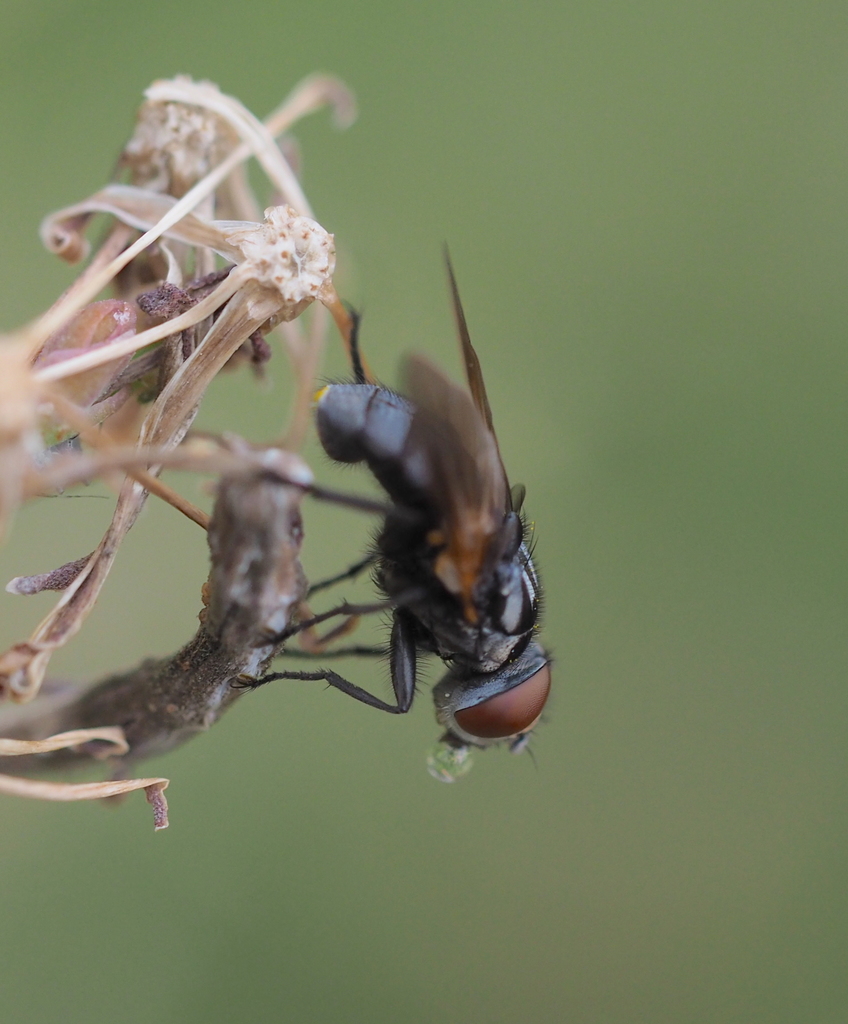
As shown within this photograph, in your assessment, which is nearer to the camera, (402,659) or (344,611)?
(344,611)

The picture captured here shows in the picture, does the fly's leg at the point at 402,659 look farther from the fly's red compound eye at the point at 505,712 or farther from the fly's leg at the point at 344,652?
the fly's red compound eye at the point at 505,712

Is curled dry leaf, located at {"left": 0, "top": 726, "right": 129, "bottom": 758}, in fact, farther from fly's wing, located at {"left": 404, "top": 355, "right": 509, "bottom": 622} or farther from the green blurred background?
the green blurred background

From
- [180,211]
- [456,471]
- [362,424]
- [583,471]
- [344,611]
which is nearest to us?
[180,211]

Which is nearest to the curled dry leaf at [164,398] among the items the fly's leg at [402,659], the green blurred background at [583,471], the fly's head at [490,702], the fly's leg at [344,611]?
the fly's leg at [344,611]

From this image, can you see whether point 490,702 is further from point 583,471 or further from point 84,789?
point 583,471

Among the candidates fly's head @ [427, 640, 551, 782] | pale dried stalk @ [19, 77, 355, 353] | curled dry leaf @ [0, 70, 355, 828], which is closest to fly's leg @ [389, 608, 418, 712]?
fly's head @ [427, 640, 551, 782]

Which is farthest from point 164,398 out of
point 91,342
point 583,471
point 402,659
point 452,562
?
point 583,471
